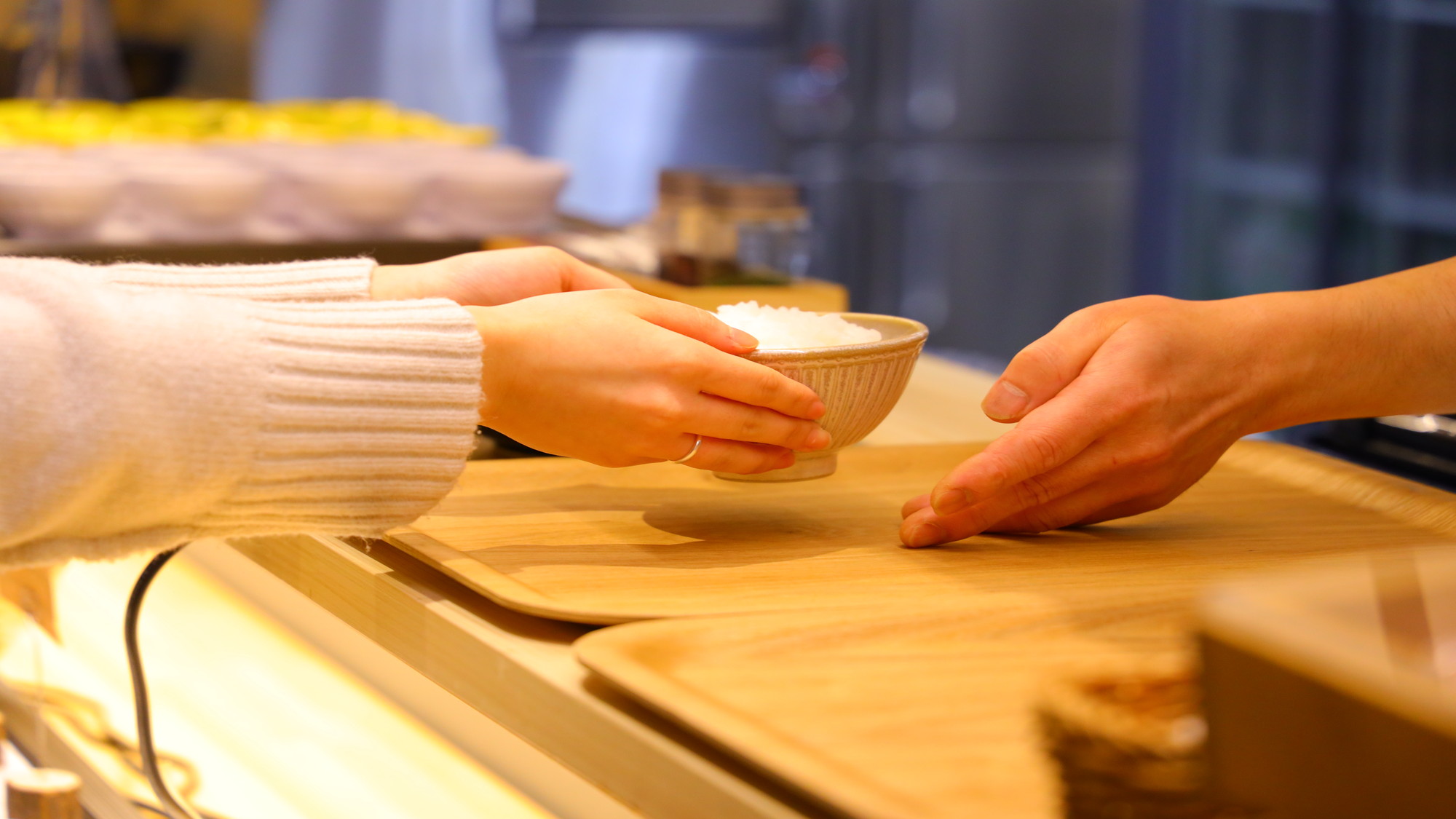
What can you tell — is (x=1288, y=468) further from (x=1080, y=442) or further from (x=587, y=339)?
(x=587, y=339)

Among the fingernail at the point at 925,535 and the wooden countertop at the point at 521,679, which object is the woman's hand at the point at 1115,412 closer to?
the fingernail at the point at 925,535

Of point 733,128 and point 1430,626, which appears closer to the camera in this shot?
point 1430,626

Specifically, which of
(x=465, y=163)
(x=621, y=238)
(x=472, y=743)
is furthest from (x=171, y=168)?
(x=472, y=743)

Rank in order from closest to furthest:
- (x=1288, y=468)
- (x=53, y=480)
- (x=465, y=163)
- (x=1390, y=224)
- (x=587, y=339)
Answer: (x=53, y=480), (x=587, y=339), (x=1288, y=468), (x=465, y=163), (x=1390, y=224)

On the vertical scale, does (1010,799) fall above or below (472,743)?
above

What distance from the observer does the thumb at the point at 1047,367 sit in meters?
0.76

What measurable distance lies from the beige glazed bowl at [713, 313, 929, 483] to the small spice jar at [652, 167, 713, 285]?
0.77m

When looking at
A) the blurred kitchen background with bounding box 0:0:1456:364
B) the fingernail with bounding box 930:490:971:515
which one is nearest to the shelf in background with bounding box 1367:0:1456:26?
the blurred kitchen background with bounding box 0:0:1456:364

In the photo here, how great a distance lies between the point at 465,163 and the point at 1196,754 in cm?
183

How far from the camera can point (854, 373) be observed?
764 millimetres

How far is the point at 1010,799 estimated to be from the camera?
Answer: 43cm

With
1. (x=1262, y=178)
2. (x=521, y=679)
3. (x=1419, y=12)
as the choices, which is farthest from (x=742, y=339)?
(x=1262, y=178)

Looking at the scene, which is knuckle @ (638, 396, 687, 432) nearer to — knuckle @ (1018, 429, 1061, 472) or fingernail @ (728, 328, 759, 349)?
fingernail @ (728, 328, 759, 349)

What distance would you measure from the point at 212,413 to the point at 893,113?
12.4 feet
